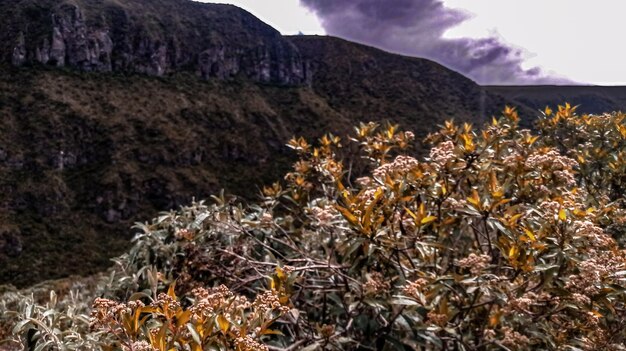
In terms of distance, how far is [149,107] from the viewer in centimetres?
9594

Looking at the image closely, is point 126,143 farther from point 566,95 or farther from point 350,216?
point 566,95

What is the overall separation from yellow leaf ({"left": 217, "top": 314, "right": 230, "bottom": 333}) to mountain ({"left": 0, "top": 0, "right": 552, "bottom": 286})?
2368 inches

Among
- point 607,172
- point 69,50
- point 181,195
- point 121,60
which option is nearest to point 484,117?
point 181,195

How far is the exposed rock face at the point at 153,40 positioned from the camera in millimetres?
95250

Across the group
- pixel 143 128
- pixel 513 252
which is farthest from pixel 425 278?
pixel 143 128

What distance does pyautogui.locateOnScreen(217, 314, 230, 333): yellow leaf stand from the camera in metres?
1.77

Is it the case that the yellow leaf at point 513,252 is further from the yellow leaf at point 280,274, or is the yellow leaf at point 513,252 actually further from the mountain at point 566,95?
the mountain at point 566,95

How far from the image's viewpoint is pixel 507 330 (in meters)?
2.83

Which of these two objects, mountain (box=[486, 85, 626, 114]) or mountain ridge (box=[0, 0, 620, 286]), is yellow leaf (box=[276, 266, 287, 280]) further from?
mountain (box=[486, 85, 626, 114])

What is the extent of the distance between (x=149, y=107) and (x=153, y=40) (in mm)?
24924

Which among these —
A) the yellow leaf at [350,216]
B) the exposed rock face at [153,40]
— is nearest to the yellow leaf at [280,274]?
the yellow leaf at [350,216]

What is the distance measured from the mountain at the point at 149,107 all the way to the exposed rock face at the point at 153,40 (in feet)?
1.12

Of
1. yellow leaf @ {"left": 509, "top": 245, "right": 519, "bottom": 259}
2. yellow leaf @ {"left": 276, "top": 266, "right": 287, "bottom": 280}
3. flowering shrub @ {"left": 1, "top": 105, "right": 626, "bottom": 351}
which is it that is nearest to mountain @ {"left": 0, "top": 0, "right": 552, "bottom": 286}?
flowering shrub @ {"left": 1, "top": 105, "right": 626, "bottom": 351}

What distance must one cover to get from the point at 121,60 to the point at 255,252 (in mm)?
111105
